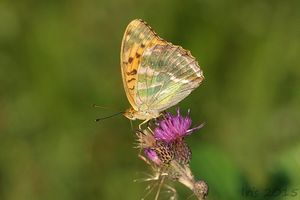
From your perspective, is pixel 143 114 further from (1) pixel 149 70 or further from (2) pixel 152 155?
(2) pixel 152 155

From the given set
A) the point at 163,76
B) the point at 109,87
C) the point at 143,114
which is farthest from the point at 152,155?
the point at 109,87

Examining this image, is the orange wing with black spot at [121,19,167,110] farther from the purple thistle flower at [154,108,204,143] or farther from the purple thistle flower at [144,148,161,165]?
the purple thistle flower at [144,148,161,165]

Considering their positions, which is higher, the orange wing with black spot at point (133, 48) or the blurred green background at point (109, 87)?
the orange wing with black spot at point (133, 48)

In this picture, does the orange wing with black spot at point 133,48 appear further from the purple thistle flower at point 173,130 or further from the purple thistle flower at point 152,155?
the purple thistle flower at point 152,155

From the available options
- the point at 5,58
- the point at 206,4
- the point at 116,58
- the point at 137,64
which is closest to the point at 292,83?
the point at 206,4

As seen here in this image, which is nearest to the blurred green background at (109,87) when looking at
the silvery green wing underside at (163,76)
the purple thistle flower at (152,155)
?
the silvery green wing underside at (163,76)

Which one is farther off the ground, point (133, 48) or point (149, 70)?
point (133, 48)

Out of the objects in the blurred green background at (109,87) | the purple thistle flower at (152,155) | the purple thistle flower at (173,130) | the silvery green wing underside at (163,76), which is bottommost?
the blurred green background at (109,87)
